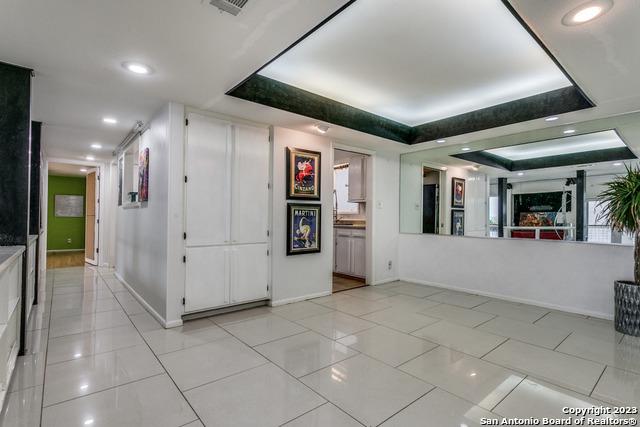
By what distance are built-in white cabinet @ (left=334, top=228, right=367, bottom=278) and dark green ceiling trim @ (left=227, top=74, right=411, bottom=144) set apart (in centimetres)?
191

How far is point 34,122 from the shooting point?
416 centimetres

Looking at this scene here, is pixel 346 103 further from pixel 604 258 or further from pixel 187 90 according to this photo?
pixel 604 258

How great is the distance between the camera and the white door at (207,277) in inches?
138

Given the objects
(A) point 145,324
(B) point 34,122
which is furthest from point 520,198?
(B) point 34,122

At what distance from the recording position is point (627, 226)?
3.39 m

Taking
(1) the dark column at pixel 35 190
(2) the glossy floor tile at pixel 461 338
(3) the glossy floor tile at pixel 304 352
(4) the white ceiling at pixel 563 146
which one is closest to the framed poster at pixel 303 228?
(3) the glossy floor tile at pixel 304 352

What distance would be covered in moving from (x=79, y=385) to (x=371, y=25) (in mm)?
3394

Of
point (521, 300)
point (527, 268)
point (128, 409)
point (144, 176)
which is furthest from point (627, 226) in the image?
point (144, 176)

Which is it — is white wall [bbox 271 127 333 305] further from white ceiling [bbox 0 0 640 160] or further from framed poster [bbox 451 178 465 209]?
framed poster [bbox 451 178 465 209]

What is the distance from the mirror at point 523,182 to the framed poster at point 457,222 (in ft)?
0.05

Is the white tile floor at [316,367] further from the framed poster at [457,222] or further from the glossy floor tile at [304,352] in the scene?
the framed poster at [457,222]

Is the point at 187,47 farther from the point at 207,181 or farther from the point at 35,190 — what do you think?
the point at 35,190

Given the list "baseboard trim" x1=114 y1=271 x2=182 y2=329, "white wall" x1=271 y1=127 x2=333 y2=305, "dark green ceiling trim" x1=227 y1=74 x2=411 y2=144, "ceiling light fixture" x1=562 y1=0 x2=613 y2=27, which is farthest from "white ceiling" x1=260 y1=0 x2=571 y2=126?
"baseboard trim" x1=114 y1=271 x2=182 y2=329

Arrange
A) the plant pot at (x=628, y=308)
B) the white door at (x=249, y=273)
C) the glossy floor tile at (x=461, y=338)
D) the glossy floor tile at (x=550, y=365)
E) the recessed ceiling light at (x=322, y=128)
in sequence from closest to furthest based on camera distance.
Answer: the glossy floor tile at (x=550, y=365), the glossy floor tile at (x=461, y=338), the plant pot at (x=628, y=308), the white door at (x=249, y=273), the recessed ceiling light at (x=322, y=128)
